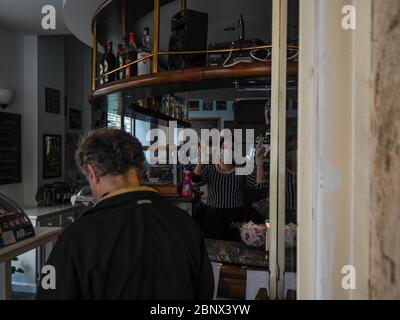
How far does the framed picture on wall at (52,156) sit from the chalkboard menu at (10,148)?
12.1 inches

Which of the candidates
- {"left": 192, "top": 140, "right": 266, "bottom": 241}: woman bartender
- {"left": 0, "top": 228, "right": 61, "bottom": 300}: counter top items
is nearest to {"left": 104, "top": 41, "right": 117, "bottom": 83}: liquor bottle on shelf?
{"left": 192, "top": 140, "right": 266, "bottom": 241}: woman bartender

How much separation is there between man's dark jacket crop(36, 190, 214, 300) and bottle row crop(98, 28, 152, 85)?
1.32 metres

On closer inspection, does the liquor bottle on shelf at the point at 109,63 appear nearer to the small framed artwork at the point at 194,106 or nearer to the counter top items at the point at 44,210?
the counter top items at the point at 44,210

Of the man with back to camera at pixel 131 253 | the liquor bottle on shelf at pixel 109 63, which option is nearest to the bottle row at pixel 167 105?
the liquor bottle on shelf at pixel 109 63

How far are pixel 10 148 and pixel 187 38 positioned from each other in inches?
107

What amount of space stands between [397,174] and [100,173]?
98 cm

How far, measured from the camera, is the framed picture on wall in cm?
427

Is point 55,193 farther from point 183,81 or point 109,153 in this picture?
point 109,153

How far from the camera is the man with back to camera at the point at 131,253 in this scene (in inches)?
40.5


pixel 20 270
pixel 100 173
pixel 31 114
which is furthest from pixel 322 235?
pixel 31 114

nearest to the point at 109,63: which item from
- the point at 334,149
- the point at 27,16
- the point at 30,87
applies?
the point at 27,16

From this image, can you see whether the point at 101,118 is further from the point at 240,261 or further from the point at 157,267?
the point at 157,267

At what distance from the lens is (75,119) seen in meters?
5.04

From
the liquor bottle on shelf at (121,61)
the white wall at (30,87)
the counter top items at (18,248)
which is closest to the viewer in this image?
the counter top items at (18,248)
